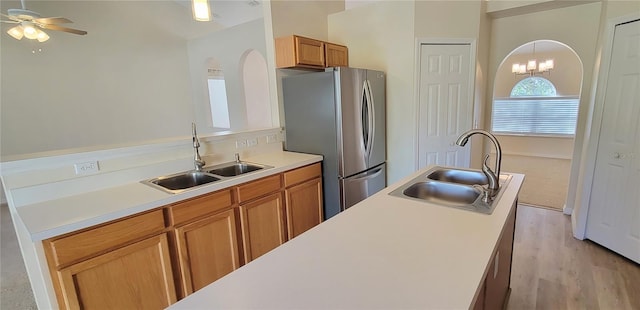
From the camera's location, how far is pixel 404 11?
3213 mm

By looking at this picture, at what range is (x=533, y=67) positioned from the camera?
6.21m

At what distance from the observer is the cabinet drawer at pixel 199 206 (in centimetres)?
178

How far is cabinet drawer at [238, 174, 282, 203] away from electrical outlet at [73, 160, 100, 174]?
2.99 feet

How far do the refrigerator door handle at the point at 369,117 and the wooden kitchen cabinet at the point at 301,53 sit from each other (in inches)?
22.2

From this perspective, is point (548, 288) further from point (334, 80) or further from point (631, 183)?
point (334, 80)

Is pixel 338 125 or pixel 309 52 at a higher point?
pixel 309 52

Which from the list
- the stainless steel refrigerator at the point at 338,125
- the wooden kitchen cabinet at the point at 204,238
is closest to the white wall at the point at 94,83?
the stainless steel refrigerator at the point at 338,125

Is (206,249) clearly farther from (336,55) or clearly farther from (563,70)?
(563,70)

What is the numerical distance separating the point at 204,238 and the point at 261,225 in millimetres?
487

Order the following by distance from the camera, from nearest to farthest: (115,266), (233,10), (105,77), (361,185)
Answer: (115,266) → (361,185) → (105,77) → (233,10)

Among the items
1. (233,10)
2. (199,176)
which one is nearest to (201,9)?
(199,176)

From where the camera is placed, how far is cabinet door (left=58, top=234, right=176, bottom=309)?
4.68 ft

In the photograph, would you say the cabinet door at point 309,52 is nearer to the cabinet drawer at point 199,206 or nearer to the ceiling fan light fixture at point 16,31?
the cabinet drawer at point 199,206

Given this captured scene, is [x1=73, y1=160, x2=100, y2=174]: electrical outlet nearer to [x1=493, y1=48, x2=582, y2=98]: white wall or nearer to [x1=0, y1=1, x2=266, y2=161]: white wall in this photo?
[x1=0, y1=1, x2=266, y2=161]: white wall
